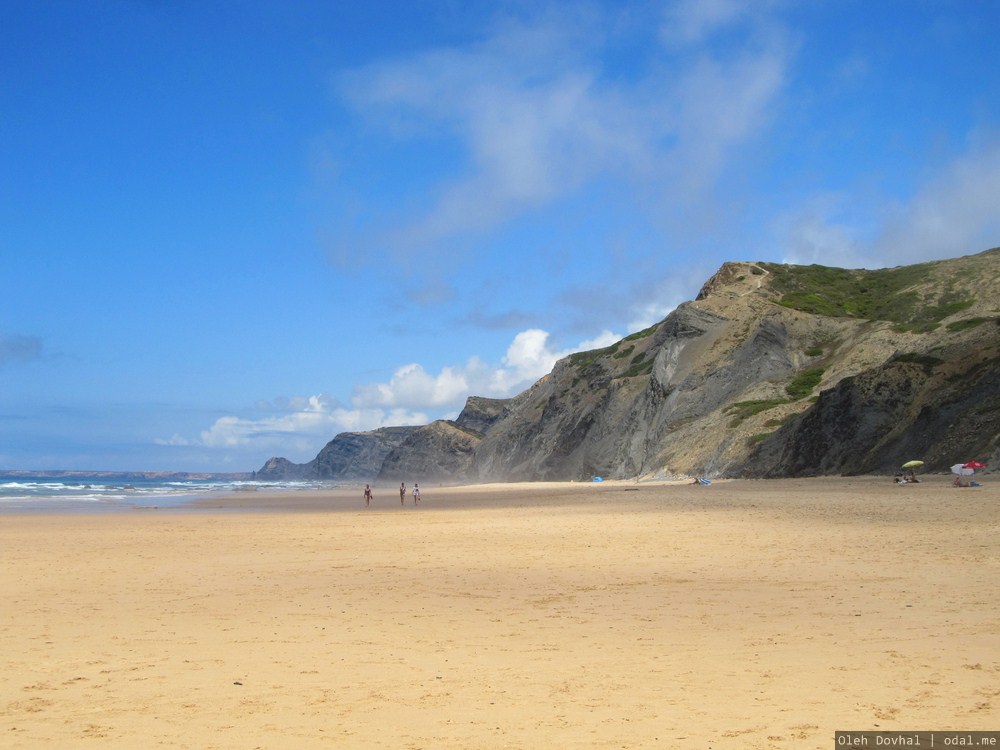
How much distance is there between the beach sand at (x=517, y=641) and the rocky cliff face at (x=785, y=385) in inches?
831

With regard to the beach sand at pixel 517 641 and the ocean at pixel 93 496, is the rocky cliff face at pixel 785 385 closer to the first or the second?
the beach sand at pixel 517 641

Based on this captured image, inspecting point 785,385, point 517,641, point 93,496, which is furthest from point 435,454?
point 517,641

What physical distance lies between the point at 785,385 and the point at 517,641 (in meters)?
51.9

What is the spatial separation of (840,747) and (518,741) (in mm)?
2278

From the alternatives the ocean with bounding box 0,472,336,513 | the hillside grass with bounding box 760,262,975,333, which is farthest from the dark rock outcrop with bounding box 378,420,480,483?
the hillside grass with bounding box 760,262,975,333

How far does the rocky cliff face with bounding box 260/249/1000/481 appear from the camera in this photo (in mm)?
38844

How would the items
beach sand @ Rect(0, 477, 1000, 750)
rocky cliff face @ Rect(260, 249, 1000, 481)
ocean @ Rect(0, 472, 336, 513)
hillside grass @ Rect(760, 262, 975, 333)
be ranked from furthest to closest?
hillside grass @ Rect(760, 262, 975, 333) < ocean @ Rect(0, 472, 336, 513) < rocky cliff face @ Rect(260, 249, 1000, 481) < beach sand @ Rect(0, 477, 1000, 750)

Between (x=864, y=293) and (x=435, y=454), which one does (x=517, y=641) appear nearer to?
(x=864, y=293)

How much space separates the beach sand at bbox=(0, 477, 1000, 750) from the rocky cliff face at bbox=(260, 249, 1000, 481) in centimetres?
2112

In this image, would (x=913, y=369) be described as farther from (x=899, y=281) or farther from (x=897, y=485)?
(x=899, y=281)

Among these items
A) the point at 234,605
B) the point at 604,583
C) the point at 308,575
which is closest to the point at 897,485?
the point at 604,583

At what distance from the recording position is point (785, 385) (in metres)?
57.1

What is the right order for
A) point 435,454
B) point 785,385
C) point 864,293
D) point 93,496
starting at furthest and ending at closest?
point 435,454
point 864,293
point 93,496
point 785,385

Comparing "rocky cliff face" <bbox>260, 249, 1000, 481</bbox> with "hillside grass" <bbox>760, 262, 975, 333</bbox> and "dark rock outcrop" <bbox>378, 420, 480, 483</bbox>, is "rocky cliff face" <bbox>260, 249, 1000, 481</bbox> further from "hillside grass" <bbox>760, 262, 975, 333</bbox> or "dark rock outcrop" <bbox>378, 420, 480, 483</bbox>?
"dark rock outcrop" <bbox>378, 420, 480, 483</bbox>
